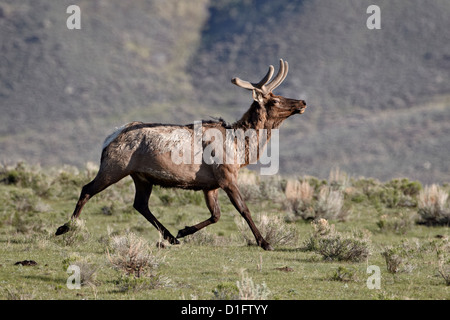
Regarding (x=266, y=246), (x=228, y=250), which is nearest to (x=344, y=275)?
(x=266, y=246)

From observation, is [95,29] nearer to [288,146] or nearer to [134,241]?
[288,146]

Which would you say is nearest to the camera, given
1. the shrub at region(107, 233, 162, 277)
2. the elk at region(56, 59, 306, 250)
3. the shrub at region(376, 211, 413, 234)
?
the shrub at region(107, 233, 162, 277)

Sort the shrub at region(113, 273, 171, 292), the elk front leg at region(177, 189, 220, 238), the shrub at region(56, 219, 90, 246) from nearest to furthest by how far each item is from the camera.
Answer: the shrub at region(113, 273, 171, 292), the shrub at region(56, 219, 90, 246), the elk front leg at region(177, 189, 220, 238)

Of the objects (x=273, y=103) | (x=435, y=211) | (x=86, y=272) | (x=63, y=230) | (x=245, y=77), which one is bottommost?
(x=86, y=272)

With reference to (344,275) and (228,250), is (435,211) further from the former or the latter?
(344,275)

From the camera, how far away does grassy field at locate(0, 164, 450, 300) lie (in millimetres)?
8820

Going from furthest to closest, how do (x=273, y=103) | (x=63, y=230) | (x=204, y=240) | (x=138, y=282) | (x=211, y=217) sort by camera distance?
(x=204, y=240) → (x=273, y=103) → (x=211, y=217) → (x=63, y=230) → (x=138, y=282)

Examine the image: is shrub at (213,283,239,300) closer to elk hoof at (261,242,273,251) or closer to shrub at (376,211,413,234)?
elk hoof at (261,242,273,251)

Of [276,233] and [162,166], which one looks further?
[276,233]

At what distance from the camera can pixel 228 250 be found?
1248 centimetres

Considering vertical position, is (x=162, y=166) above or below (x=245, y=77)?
below

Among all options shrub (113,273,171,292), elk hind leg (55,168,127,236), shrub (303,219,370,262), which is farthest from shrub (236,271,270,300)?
elk hind leg (55,168,127,236)

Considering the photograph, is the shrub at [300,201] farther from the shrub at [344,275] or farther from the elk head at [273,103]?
the shrub at [344,275]

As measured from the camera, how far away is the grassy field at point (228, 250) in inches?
347
